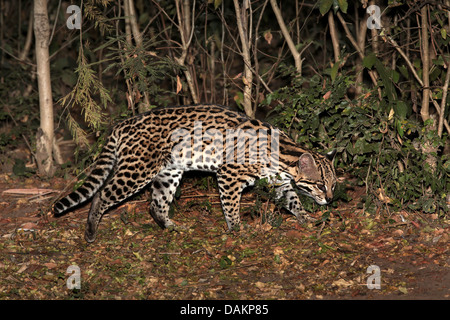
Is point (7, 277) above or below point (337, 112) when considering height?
below

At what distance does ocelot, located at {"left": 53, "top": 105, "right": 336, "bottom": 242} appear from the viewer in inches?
273

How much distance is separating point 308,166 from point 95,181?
2409 mm

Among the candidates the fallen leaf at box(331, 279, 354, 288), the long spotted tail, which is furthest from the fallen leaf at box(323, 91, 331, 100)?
the long spotted tail

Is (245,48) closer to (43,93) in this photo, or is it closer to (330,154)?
(330,154)

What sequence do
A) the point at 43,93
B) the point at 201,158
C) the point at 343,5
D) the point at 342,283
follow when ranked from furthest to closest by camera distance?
the point at 43,93 → the point at 201,158 → the point at 343,5 → the point at 342,283

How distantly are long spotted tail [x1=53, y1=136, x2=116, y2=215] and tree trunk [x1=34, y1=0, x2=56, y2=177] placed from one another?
6.14 ft

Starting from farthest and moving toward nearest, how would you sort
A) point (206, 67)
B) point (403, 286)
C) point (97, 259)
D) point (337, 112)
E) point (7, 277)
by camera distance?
point (206, 67), point (337, 112), point (97, 259), point (7, 277), point (403, 286)

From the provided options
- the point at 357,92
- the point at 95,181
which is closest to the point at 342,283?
the point at 95,181

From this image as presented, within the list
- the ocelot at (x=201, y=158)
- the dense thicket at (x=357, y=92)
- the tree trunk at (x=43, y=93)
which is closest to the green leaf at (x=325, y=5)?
the dense thicket at (x=357, y=92)

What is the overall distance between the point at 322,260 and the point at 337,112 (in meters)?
2.08

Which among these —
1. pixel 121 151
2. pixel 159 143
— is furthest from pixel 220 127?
pixel 121 151

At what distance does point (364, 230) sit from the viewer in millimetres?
6879

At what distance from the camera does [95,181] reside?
707 centimetres

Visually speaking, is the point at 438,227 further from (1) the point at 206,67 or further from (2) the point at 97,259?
(1) the point at 206,67
